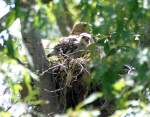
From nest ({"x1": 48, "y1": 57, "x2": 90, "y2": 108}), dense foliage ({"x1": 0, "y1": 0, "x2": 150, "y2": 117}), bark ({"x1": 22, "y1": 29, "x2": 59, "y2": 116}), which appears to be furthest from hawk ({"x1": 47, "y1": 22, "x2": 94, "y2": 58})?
dense foliage ({"x1": 0, "y1": 0, "x2": 150, "y2": 117})

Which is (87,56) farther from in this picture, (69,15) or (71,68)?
(69,15)

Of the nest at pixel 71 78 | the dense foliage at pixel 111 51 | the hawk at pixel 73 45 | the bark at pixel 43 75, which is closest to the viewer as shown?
the dense foliage at pixel 111 51

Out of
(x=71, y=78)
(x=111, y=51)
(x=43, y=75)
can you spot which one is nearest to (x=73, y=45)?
(x=71, y=78)

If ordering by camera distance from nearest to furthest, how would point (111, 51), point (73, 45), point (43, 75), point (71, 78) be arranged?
point (111, 51) < point (43, 75) < point (71, 78) < point (73, 45)

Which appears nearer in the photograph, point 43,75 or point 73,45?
point 43,75

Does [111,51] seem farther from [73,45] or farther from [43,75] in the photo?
[73,45]

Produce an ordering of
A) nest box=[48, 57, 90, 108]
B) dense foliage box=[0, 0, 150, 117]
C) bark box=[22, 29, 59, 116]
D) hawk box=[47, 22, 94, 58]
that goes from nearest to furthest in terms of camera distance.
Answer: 1. dense foliage box=[0, 0, 150, 117]
2. bark box=[22, 29, 59, 116]
3. nest box=[48, 57, 90, 108]
4. hawk box=[47, 22, 94, 58]

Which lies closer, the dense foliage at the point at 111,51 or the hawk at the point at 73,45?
the dense foliage at the point at 111,51

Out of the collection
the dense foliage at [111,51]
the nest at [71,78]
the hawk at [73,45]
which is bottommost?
the nest at [71,78]

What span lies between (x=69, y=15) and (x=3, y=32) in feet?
0.99

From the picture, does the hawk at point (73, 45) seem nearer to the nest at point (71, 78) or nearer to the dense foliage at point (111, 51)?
the nest at point (71, 78)

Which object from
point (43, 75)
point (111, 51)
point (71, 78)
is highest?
point (111, 51)

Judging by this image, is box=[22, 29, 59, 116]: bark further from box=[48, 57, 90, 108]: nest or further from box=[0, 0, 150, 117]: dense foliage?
box=[0, 0, 150, 117]: dense foliage

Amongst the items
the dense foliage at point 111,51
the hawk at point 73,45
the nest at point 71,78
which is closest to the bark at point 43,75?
the nest at point 71,78
